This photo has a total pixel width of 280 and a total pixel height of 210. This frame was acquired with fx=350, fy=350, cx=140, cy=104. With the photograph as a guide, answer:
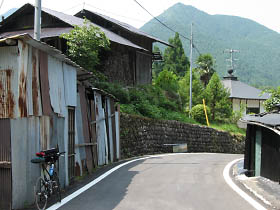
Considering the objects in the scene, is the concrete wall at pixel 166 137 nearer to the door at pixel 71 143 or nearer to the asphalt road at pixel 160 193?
the asphalt road at pixel 160 193

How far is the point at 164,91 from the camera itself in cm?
3341

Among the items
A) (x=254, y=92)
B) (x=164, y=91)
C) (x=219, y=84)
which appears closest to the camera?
(x=164, y=91)

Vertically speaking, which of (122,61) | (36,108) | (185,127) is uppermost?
(122,61)

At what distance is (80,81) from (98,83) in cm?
1130

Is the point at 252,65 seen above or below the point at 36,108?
above

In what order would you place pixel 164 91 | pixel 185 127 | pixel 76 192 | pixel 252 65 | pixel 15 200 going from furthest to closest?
pixel 252 65
pixel 164 91
pixel 185 127
pixel 76 192
pixel 15 200

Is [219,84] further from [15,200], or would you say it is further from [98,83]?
[15,200]

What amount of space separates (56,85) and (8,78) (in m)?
1.78

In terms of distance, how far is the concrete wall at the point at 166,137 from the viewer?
1937 centimetres

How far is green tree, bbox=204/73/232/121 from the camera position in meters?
34.9

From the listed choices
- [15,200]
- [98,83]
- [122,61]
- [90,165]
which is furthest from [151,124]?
[15,200]

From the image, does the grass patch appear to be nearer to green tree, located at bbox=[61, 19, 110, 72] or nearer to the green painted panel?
green tree, located at bbox=[61, 19, 110, 72]

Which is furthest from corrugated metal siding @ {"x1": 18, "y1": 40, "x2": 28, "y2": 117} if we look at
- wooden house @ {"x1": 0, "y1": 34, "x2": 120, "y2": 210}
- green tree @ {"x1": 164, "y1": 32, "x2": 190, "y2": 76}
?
green tree @ {"x1": 164, "y1": 32, "x2": 190, "y2": 76}

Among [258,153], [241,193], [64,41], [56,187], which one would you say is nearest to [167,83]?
[64,41]
